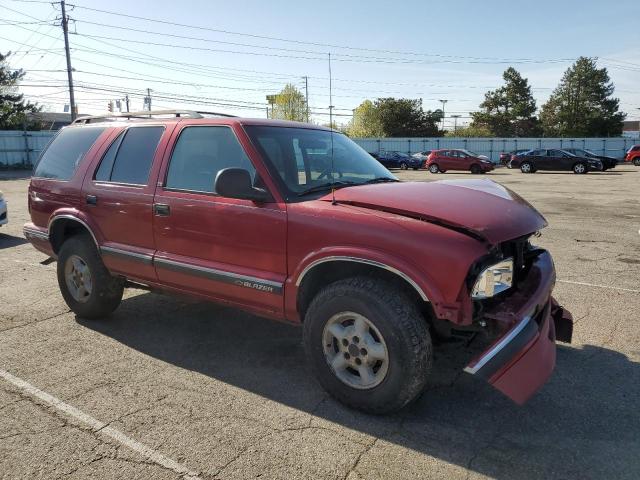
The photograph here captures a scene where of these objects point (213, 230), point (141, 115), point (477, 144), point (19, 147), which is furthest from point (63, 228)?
point (477, 144)

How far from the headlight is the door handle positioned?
241cm

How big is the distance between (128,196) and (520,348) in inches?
128

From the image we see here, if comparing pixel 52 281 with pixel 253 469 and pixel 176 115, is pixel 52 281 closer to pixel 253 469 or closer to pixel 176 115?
pixel 176 115

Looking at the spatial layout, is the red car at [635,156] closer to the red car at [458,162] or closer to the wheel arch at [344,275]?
the red car at [458,162]

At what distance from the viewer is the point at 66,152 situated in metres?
5.23

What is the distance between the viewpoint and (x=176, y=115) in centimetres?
460

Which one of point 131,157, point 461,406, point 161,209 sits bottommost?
point 461,406

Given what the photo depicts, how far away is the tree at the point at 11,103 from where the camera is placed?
51.7 metres

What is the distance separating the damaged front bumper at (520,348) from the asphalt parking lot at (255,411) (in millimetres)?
351

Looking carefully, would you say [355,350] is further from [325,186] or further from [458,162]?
[458,162]

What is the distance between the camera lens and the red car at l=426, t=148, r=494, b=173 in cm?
3375

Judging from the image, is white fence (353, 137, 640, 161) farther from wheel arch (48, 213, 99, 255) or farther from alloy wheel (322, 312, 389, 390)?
alloy wheel (322, 312, 389, 390)

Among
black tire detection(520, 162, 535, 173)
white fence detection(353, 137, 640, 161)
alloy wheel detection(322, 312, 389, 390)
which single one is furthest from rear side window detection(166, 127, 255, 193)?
white fence detection(353, 137, 640, 161)

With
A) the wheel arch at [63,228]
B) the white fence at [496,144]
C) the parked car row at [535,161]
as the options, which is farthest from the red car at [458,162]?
the wheel arch at [63,228]
